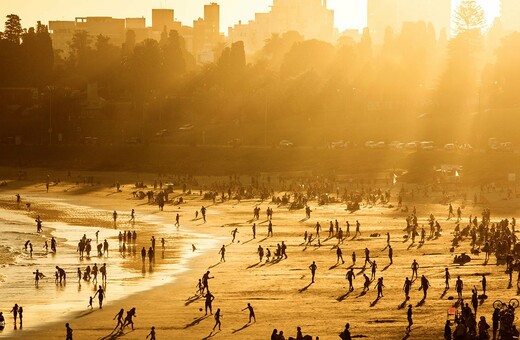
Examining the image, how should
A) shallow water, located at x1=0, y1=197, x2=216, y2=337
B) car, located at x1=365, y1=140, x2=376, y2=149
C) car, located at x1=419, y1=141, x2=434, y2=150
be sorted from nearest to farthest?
shallow water, located at x1=0, y1=197, x2=216, y2=337 < car, located at x1=419, y1=141, x2=434, y2=150 < car, located at x1=365, y1=140, x2=376, y2=149

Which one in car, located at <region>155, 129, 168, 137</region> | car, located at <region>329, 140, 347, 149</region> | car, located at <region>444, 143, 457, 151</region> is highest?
car, located at <region>155, 129, 168, 137</region>

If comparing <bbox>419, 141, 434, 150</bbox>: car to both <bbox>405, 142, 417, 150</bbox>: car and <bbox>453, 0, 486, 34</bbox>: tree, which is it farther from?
<bbox>453, 0, 486, 34</bbox>: tree

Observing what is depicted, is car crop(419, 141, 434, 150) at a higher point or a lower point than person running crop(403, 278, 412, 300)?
higher

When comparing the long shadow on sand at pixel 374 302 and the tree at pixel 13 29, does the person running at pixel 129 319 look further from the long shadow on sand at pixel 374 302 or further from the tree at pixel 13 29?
the tree at pixel 13 29

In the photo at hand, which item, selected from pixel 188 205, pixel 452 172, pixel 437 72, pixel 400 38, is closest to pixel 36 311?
pixel 188 205

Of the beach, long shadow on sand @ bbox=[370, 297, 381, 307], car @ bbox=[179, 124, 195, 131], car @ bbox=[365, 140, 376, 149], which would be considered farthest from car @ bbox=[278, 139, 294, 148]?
long shadow on sand @ bbox=[370, 297, 381, 307]

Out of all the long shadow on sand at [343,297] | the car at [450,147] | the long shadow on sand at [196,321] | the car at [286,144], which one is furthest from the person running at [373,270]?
the car at [286,144]
